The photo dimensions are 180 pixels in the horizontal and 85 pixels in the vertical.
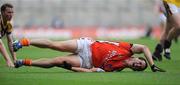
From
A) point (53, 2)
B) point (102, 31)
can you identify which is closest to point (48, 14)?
point (53, 2)

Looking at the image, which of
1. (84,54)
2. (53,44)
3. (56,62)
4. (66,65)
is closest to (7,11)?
Answer: (53,44)

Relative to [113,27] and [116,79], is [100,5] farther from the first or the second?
[116,79]

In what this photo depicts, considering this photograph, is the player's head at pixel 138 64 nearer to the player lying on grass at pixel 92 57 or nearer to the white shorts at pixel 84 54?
the player lying on grass at pixel 92 57

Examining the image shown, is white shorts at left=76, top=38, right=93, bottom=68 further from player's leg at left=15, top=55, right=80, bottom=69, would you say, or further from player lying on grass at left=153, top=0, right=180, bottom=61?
player lying on grass at left=153, top=0, right=180, bottom=61

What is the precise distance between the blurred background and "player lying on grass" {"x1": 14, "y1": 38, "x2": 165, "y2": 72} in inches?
1093

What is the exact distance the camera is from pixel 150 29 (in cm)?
4153

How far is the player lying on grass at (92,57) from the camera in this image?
14727 millimetres

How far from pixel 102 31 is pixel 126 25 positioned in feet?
5.15

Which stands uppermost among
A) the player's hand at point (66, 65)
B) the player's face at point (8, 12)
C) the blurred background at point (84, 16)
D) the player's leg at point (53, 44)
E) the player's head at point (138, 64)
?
the player's face at point (8, 12)

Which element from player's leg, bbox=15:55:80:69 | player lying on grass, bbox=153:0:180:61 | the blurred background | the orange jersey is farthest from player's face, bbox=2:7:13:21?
the blurred background

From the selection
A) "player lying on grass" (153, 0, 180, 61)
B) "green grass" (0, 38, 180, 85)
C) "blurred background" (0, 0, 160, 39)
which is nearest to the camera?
"green grass" (0, 38, 180, 85)

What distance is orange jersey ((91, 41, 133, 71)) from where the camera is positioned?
14719 millimetres

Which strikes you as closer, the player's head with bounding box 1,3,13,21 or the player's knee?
the player's knee

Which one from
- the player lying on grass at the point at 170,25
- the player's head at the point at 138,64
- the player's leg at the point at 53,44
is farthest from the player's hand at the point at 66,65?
the player lying on grass at the point at 170,25
